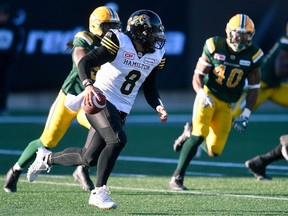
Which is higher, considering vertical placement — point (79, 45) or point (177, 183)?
point (79, 45)

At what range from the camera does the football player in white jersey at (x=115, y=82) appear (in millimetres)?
7582

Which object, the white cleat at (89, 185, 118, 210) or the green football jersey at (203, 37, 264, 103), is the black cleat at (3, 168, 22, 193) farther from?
the green football jersey at (203, 37, 264, 103)

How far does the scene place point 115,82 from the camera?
25.9 feet

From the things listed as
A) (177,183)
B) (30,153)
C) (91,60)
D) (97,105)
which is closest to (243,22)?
(177,183)

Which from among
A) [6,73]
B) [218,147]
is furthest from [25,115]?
[218,147]

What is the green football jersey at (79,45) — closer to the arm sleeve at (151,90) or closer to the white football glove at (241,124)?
the arm sleeve at (151,90)

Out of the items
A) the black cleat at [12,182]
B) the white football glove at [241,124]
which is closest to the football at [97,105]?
the black cleat at [12,182]

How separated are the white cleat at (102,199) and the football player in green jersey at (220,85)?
147 centimetres

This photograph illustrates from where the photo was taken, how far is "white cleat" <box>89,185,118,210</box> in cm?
745

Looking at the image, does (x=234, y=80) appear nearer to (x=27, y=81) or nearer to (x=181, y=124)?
(x=181, y=124)

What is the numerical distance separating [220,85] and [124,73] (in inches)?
68.1

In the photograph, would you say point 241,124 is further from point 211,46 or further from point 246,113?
point 211,46

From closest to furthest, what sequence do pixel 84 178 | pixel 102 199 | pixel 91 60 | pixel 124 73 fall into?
1. pixel 102 199
2. pixel 91 60
3. pixel 124 73
4. pixel 84 178

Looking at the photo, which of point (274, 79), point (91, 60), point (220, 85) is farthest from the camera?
point (274, 79)
